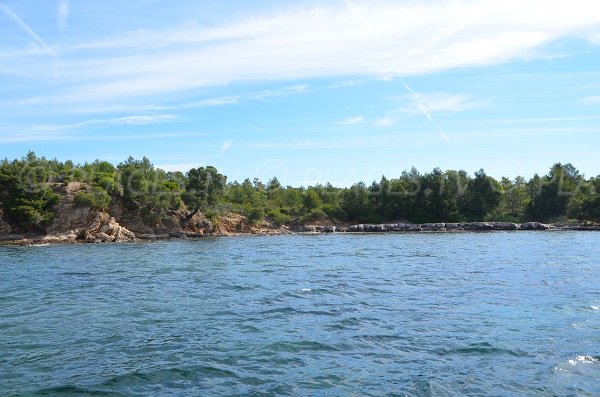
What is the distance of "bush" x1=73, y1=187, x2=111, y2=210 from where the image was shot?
76.9 meters

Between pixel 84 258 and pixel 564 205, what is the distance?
349ft

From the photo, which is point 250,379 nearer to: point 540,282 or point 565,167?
point 540,282

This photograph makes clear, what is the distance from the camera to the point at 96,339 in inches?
664

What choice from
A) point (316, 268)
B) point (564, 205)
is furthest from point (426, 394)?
point (564, 205)

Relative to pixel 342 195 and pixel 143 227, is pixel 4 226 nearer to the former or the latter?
pixel 143 227

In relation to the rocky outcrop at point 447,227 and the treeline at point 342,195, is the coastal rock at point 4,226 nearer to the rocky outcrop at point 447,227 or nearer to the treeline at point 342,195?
the treeline at point 342,195

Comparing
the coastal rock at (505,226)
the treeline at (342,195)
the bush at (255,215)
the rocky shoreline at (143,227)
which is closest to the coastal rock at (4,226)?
the rocky shoreline at (143,227)

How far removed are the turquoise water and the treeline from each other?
2140 inches

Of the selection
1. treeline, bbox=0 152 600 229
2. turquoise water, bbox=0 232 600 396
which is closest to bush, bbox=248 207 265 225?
treeline, bbox=0 152 600 229

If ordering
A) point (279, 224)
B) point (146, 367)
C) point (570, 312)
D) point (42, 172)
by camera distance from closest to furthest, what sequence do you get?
point (146, 367), point (570, 312), point (42, 172), point (279, 224)

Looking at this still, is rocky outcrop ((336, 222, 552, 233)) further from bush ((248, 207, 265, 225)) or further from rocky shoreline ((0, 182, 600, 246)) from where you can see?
bush ((248, 207, 265, 225))

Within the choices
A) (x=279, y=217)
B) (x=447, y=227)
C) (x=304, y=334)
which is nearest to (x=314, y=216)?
(x=279, y=217)

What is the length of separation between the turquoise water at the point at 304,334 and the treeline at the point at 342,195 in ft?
178

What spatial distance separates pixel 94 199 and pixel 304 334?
67.4 meters
